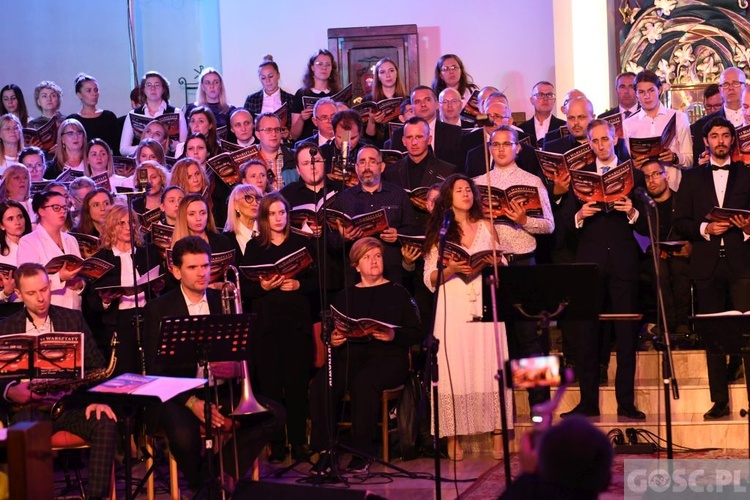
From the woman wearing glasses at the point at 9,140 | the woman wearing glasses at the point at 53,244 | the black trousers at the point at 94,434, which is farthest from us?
the woman wearing glasses at the point at 9,140

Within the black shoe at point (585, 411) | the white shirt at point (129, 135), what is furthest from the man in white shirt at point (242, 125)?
the black shoe at point (585, 411)

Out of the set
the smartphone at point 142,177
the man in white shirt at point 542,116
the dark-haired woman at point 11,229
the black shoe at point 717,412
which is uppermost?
the man in white shirt at point 542,116

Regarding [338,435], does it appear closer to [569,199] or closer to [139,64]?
[569,199]

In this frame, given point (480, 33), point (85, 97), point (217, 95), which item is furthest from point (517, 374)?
point (480, 33)

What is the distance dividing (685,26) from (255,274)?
19.5 feet

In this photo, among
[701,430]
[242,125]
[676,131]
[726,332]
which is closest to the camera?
[726,332]

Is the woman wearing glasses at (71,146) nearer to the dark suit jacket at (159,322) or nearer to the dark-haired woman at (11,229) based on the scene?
the dark-haired woman at (11,229)

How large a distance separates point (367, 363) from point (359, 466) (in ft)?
2.20

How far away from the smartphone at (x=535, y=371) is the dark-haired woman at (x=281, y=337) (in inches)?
113

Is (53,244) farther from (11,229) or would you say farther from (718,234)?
(718,234)

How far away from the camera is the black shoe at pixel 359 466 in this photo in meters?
6.62

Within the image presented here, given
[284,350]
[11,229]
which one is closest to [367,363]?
[284,350]

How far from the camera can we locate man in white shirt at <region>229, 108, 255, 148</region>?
29.2 ft

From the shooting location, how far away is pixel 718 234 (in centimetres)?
706
